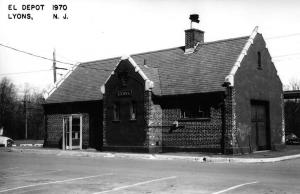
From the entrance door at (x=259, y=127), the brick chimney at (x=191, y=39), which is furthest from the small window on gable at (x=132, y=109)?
the entrance door at (x=259, y=127)

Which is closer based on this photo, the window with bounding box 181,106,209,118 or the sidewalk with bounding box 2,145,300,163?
the sidewalk with bounding box 2,145,300,163

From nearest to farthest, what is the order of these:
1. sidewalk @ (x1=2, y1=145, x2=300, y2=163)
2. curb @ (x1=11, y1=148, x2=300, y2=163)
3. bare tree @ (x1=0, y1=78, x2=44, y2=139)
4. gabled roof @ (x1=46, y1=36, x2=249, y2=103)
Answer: curb @ (x1=11, y1=148, x2=300, y2=163) → sidewalk @ (x1=2, y1=145, x2=300, y2=163) → gabled roof @ (x1=46, y1=36, x2=249, y2=103) → bare tree @ (x1=0, y1=78, x2=44, y2=139)

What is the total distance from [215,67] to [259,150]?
6115mm

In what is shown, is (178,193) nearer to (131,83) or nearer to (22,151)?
(131,83)

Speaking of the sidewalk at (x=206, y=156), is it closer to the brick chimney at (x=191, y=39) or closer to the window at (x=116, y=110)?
the window at (x=116, y=110)

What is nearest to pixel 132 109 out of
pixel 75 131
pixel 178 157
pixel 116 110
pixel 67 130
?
pixel 116 110

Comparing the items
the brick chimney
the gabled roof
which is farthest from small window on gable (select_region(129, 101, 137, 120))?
the brick chimney

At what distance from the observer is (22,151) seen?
32031mm

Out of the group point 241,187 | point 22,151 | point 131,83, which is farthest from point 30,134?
point 241,187

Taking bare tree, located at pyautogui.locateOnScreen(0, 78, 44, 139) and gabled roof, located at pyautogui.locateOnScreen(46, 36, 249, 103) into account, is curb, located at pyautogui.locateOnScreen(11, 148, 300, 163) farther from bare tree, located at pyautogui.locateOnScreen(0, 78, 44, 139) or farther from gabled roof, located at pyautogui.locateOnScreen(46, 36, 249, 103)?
bare tree, located at pyautogui.locateOnScreen(0, 78, 44, 139)

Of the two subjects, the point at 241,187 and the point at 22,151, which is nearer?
the point at 241,187

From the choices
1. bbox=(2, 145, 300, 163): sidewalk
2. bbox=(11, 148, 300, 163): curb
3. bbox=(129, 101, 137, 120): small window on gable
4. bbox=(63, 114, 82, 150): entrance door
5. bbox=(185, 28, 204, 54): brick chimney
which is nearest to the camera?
bbox=(11, 148, 300, 163): curb

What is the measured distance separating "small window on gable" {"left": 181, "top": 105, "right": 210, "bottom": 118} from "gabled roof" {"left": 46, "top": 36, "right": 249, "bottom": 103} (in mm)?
1028

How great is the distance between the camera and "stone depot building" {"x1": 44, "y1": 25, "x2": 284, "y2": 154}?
1011 inches
